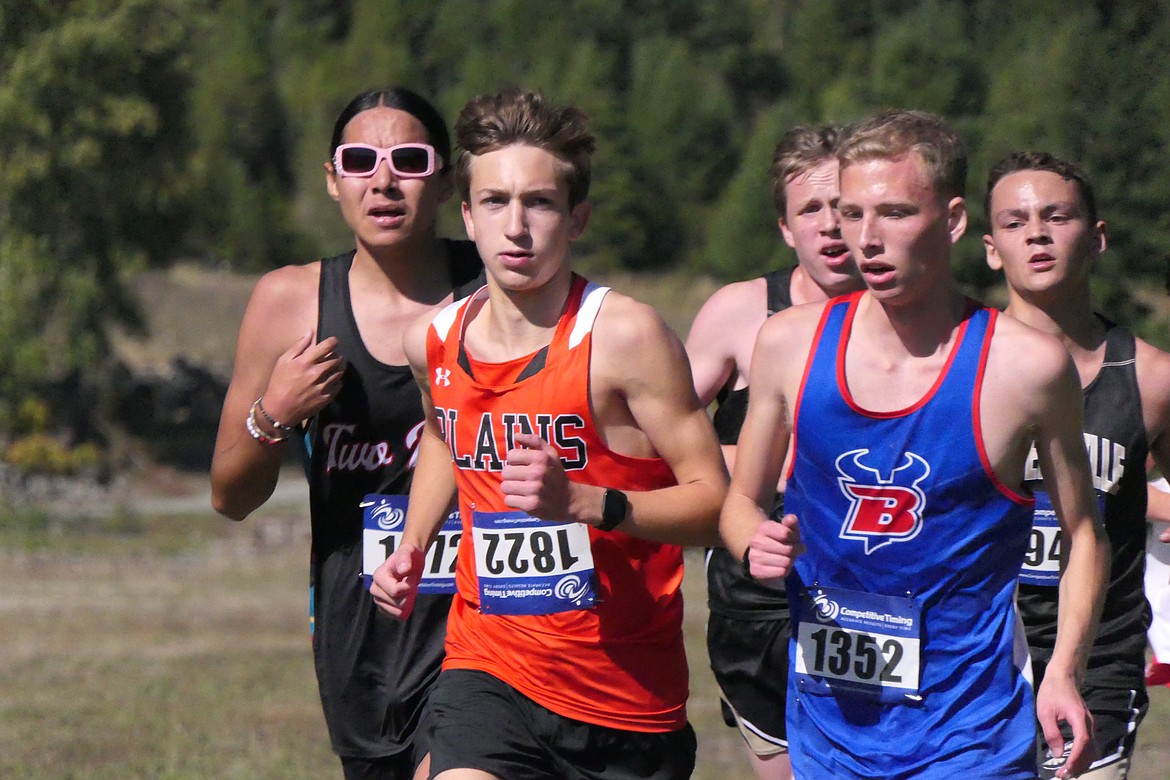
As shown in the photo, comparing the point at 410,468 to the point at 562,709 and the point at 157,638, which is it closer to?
the point at 562,709

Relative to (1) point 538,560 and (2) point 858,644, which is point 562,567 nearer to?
(1) point 538,560

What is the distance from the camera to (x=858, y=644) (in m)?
3.81

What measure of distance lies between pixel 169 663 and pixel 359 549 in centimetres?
888

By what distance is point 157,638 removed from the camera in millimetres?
14906

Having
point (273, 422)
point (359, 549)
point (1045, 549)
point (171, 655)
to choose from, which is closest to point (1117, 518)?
point (1045, 549)

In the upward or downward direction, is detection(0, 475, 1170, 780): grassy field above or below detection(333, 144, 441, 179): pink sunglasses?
below

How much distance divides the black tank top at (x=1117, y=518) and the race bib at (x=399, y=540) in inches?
65.3

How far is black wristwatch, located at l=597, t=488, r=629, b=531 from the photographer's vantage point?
3.87 metres

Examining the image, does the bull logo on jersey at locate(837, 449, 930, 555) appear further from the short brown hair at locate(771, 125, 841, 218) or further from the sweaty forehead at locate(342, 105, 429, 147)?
the sweaty forehead at locate(342, 105, 429, 147)

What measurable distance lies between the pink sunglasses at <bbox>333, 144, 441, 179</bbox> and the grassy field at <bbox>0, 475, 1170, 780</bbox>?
433 cm

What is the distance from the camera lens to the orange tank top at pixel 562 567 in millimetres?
4090

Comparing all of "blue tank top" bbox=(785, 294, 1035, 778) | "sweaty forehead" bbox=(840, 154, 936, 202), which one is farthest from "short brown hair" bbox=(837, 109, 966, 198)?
"blue tank top" bbox=(785, 294, 1035, 778)

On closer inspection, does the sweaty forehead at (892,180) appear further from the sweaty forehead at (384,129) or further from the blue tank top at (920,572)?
the sweaty forehead at (384,129)

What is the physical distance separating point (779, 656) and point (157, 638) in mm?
10512
